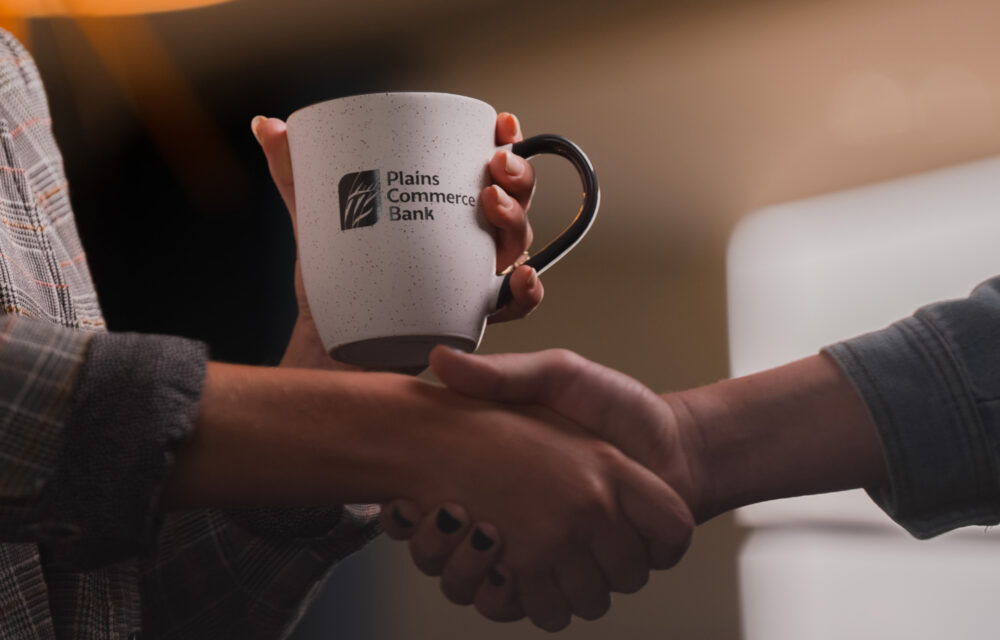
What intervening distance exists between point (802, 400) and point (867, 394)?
4 centimetres

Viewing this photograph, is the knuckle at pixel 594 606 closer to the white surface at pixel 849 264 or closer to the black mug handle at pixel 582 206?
the black mug handle at pixel 582 206

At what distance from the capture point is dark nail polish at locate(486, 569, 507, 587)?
1.62ft

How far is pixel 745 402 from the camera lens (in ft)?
1.93

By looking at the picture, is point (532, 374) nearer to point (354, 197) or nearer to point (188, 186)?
point (354, 197)

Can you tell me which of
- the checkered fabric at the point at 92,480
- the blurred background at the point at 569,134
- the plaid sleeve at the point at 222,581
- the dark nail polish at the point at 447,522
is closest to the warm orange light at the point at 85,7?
the blurred background at the point at 569,134

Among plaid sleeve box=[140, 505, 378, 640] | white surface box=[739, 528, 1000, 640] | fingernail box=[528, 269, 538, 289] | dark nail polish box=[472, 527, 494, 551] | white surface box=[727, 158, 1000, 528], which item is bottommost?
white surface box=[739, 528, 1000, 640]

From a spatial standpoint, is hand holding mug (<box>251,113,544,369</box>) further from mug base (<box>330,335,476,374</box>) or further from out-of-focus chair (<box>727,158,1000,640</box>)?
out-of-focus chair (<box>727,158,1000,640</box>)

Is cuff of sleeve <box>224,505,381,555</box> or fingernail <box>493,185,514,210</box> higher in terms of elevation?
fingernail <box>493,185,514,210</box>

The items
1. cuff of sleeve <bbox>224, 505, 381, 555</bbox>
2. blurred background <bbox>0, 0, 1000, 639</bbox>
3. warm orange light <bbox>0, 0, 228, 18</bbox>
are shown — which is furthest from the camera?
warm orange light <bbox>0, 0, 228, 18</bbox>

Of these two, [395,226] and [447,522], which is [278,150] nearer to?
[395,226]

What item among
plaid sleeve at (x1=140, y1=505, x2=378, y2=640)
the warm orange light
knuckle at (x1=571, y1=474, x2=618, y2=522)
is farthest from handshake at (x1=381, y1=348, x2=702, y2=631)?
the warm orange light

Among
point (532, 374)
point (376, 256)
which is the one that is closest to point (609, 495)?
point (532, 374)

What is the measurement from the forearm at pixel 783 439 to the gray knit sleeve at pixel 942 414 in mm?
15

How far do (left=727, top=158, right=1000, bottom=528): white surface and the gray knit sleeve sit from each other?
1315 mm
